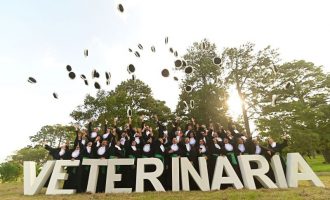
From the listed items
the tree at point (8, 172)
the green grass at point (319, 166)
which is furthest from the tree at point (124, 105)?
the green grass at point (319, 166)

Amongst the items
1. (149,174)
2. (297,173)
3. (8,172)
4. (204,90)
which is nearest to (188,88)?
(204,90)

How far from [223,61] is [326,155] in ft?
49.1

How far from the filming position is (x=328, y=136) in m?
28.3

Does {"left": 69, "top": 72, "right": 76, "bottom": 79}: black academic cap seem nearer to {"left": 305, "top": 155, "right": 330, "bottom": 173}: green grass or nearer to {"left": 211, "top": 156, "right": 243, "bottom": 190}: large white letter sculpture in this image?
{"left": 211, "top": 156, "right": 243, "bottom": 190}: large white letter sculpture

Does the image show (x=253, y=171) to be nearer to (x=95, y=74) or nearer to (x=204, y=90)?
(x=95, y=74)

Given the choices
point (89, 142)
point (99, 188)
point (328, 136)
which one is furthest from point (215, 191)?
point (328, 136)

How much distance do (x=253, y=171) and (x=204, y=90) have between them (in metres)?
24.2

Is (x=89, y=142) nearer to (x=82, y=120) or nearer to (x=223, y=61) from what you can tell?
(x=223, y=61)

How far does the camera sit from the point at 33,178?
1172cm

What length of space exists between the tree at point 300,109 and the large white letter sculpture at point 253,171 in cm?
1752

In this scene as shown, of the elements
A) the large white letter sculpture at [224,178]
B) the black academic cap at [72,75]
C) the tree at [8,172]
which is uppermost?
the black academic cap at [72,75]

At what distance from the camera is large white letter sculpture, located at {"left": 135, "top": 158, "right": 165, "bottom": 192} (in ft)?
34.6

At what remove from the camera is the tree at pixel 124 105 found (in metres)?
33.7

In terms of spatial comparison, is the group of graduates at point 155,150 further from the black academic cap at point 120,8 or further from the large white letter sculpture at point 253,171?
the black academic cap at point 120,8
